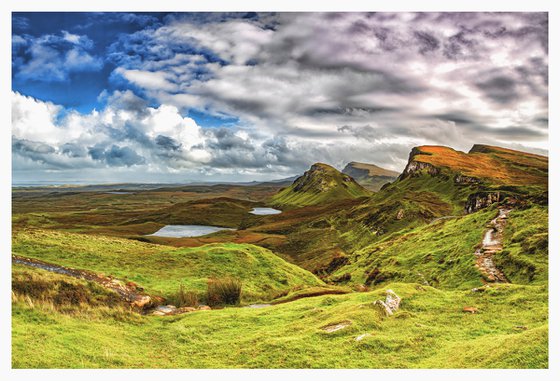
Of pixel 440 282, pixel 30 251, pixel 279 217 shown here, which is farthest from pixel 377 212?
pixel 30 251

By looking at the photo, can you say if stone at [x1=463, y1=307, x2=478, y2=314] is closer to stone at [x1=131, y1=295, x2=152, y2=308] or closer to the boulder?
the boulder

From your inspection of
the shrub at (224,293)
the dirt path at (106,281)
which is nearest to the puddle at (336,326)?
the shrub at (224,293)

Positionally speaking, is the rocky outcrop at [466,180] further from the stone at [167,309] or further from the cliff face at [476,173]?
the stone at [167,309]

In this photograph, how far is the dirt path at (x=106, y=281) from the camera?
74.6 ft

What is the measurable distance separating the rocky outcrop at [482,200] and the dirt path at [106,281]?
2990 inches

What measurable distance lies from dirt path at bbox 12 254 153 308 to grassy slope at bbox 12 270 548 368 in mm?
3582

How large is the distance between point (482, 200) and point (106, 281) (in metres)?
81.4

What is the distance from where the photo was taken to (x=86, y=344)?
45.8ft

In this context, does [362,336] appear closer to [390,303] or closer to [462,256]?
[390,303]

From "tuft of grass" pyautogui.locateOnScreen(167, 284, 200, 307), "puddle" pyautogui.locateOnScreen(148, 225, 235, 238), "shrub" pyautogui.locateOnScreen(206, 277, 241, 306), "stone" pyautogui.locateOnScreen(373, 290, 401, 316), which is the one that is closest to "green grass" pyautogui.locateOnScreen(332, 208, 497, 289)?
"stone" pyautogui.locateOnScreen(373, 290, 401, 316)

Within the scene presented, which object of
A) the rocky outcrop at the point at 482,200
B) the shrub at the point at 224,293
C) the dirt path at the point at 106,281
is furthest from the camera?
the rocky outcrop at the point at 482,200

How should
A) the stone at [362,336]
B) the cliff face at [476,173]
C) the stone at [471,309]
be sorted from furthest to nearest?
the cliff face at [476,173] → the stone at [471,309] → the stone at [362,336]

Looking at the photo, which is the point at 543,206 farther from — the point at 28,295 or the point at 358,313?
the point at 28,295

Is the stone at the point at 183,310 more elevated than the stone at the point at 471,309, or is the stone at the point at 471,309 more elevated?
the stone at the point at 471,309
